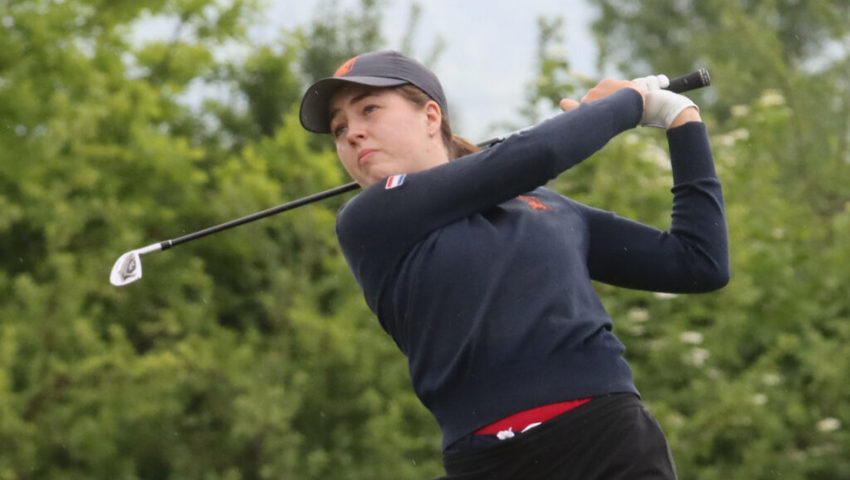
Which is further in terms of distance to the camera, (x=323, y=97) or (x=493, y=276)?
(x=323, y=97)

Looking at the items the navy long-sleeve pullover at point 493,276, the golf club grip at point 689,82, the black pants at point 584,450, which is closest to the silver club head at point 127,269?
the navy long-sleeve pullover at point 493,276

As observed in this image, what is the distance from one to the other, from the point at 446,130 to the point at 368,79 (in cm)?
27

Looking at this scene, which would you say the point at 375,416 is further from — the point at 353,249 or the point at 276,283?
the point at 353,249

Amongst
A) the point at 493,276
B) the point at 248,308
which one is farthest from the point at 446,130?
the point at 248,308

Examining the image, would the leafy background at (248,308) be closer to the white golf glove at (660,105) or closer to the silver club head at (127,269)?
the silver club head at (127,269)

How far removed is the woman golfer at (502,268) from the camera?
229cm

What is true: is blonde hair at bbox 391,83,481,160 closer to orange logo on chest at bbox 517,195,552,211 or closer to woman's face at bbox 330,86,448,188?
woman's face at bbox 330,86,448,188

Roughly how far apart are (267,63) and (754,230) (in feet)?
14.6

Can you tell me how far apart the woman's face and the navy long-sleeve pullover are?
0.13m

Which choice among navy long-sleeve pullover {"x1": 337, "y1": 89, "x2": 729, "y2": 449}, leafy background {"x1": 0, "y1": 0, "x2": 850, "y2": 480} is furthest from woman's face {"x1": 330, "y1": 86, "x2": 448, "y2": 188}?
leafy background {"x1": 0, "y1": 0, "x2": 850, "y2": 480}

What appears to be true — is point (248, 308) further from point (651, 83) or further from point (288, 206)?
point (651, 83)

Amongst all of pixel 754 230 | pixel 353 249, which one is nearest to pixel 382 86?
pixel 353 249

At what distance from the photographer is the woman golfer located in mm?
2287

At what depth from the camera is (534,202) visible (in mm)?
2543
